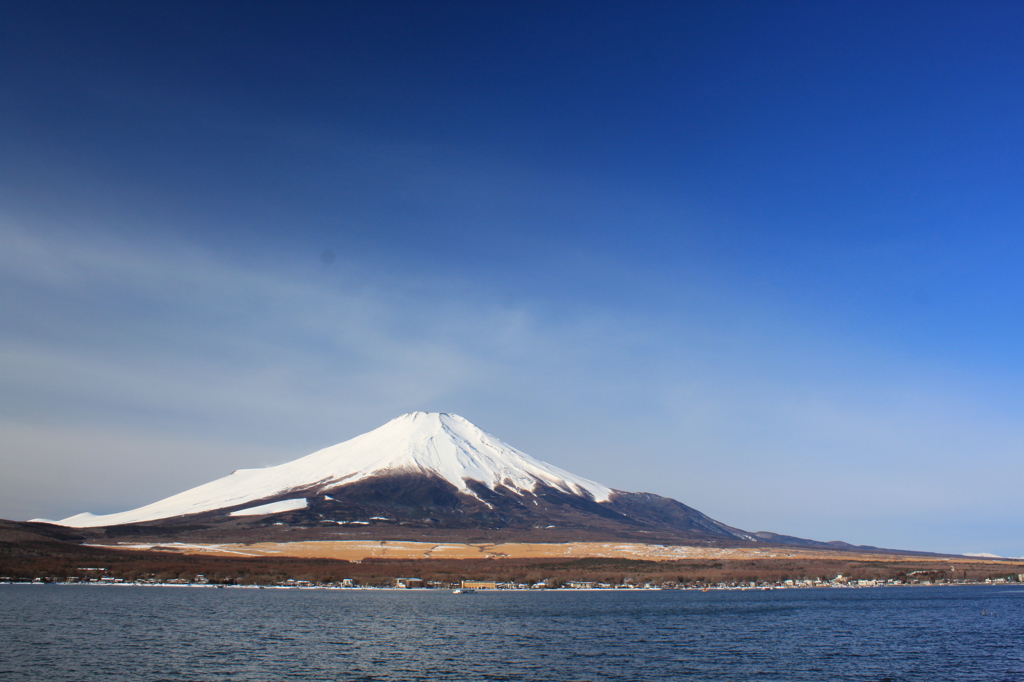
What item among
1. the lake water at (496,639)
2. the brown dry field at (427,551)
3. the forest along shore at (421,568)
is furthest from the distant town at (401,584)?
the brown dry field at (427,551)

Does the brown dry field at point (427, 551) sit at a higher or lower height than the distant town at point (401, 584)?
higher

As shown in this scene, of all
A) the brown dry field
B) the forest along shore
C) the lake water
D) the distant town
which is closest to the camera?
the lake water

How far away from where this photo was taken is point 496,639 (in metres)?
49.5

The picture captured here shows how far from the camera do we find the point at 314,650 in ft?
144

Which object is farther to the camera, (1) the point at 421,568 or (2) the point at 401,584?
(1) the point at 421,568

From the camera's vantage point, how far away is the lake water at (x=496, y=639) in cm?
3762

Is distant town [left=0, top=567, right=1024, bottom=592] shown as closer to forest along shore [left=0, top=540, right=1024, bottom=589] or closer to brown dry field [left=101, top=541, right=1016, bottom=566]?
forest along shore [left=0, top=540, right=1024, bottom=589]

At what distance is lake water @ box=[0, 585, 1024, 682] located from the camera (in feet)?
123

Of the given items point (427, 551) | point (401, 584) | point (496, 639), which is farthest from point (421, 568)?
point (496, 639)

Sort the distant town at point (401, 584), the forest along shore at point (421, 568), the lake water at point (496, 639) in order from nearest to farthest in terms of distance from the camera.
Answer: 1. the lake water at point (496, 639)
2. the distant town at point (401, 584)
3. the forest along shore at point (421, 568)

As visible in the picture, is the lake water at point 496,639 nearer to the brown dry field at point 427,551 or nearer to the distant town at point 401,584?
the distant town at point 401,584

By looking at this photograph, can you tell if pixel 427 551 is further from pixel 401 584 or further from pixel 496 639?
pixel 496 639

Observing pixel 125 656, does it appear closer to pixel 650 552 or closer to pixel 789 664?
pixel 789 664

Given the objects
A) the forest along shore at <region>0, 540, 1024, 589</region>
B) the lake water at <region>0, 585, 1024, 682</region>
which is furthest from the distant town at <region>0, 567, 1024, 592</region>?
the lake water at <region>0, 585, 1024, 682</region>
